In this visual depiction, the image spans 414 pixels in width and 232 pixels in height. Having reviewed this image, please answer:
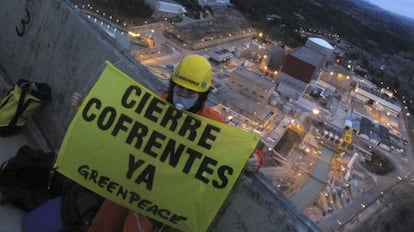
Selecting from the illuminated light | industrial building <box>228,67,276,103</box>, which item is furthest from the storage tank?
the illuminated light

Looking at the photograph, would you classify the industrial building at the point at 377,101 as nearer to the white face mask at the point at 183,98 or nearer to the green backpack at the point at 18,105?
the green backpack at the point at 18,105

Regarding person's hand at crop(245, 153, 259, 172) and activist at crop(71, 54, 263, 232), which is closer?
activist at crop(71, 54, 263, 232)

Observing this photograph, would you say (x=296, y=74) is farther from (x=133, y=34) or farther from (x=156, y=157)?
(x=156, y=157)

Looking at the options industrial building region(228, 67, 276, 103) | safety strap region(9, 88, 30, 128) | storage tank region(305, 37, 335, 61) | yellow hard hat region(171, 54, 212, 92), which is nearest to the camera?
yellow hard hat region(171, 54, 212, 92)

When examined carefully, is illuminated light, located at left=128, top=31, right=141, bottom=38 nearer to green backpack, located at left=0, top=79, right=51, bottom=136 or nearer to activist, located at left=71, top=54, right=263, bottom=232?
green backpack, located at left=0, top=79, right=51, bottom=136

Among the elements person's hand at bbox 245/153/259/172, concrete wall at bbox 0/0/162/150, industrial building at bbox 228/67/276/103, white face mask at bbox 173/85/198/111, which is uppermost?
white face mask at bbox 173/85/198/111

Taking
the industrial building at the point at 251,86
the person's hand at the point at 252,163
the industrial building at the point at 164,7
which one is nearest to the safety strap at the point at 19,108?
the person's hand at the point at 252,163

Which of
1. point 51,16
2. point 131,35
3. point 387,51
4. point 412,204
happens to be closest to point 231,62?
point 131,35
